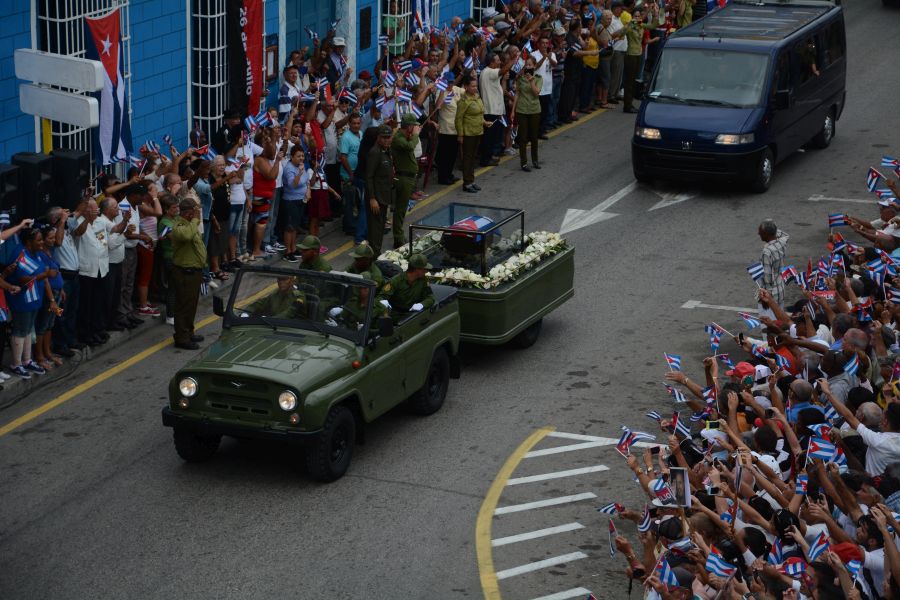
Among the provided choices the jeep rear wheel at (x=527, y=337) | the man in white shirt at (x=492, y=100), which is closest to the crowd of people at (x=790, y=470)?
the jeep rear wheel at (x=527, y=337)

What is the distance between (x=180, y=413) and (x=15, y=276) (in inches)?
116

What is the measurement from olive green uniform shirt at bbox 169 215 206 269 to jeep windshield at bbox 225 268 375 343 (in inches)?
89.1

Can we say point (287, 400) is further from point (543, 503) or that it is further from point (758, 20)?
point (758, 20)

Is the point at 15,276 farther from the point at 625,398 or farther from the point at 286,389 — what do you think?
the point at 625,398

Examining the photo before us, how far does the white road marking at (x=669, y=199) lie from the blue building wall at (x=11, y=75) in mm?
9525

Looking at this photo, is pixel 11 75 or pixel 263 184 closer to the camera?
pixel 11 75

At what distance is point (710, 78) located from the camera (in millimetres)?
23375

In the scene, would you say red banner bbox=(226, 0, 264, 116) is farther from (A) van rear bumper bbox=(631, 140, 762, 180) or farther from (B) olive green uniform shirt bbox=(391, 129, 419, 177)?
(A) van rear bumper bbox=(631, 140, 762, 180)

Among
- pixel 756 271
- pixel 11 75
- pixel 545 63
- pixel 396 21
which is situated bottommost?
pixel 756 271

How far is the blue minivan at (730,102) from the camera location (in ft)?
74.6

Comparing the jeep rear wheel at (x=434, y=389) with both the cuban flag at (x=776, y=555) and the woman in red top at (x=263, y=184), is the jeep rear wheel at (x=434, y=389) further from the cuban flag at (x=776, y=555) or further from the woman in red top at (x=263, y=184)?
the cuban flag at (x=776, y=555)

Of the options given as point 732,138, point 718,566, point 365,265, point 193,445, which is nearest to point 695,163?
point 732,138

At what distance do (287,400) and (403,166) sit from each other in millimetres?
8004

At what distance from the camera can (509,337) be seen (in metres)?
16.2
